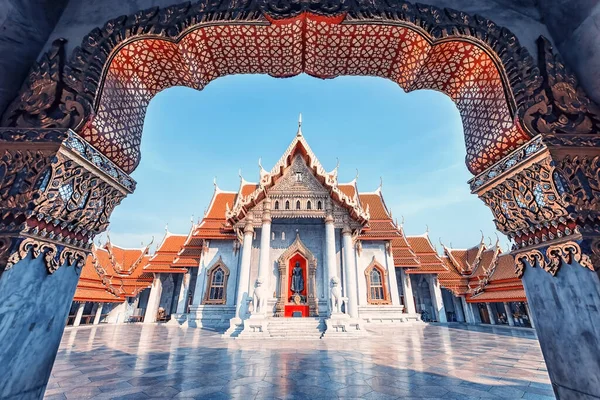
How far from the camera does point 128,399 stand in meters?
3.01

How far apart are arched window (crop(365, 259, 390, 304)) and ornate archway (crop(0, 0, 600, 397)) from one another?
13.8m

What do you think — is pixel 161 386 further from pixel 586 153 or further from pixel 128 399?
pixel 586 153

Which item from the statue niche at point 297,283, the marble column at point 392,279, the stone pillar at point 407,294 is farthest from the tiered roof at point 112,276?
the stone pillar at point 407,294

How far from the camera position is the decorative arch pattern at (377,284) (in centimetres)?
1473

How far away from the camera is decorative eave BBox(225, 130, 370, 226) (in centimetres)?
1246

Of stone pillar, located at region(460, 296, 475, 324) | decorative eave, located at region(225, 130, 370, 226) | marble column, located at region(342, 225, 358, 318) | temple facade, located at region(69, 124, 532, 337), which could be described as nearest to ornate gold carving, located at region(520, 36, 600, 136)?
temple facade, located at region(69, 124, 532, 337)

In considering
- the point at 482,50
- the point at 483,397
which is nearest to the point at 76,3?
the point at 482,50

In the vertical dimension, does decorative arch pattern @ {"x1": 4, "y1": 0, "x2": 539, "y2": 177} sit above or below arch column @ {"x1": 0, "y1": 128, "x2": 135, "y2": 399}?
Result: above

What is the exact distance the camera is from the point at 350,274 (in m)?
11.7

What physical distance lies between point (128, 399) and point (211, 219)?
1418cm

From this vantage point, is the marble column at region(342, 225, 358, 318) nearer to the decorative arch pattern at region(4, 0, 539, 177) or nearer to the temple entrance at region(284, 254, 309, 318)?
the temple entrance at region(284, 254, 309, 318)

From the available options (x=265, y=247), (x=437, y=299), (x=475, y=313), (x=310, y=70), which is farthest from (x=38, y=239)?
(x=475, y=313)

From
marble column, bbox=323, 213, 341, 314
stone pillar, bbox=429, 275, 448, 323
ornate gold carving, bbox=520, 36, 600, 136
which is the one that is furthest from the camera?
stone pillar, bbox=429, 275, 448, 323

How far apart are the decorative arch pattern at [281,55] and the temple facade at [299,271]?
8940 millimetres
